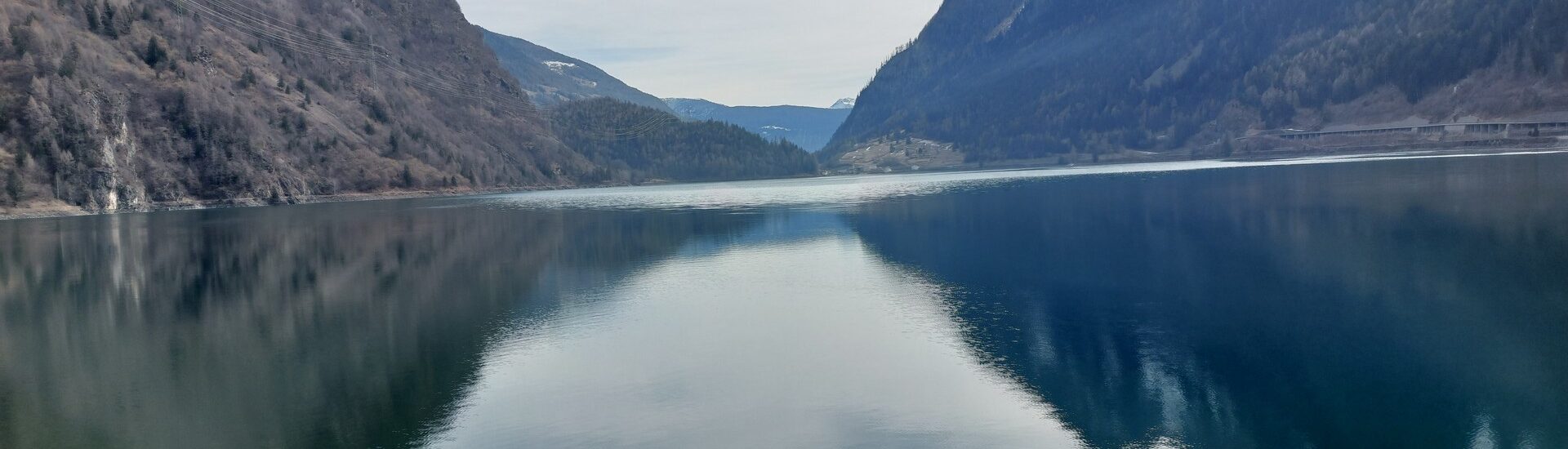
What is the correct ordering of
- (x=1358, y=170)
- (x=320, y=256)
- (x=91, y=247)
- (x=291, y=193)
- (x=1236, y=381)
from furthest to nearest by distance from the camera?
(x=291, y=193), (x=1358, y=170), (x=91, y=247), (x=320, y=256), (x=1236, y=381)

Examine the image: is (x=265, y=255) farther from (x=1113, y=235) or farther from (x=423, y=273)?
(x=1113, y=235)

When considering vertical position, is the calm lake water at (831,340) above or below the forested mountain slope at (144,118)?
below

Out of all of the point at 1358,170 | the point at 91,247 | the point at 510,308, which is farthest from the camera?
the point at 1358,170

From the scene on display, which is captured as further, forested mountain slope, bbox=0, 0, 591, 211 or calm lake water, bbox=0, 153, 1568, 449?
forested mountain slope, bbox=0, 0, 591, 211

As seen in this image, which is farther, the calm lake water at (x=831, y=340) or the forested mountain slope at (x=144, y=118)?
the forested mountain slope at (x=144, y=118)

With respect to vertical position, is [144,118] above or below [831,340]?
above

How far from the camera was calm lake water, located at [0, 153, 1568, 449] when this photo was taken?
2364 centimetres

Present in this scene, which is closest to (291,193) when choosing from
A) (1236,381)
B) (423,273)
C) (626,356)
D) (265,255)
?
(265,255)

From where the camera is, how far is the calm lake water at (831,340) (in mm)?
23641

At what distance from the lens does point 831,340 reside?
1346 inches

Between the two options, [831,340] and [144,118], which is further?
[144,118]

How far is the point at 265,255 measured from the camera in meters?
67.1

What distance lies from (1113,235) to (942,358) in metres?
40.8

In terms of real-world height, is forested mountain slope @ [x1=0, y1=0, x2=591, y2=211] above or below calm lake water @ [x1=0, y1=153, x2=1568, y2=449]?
above
